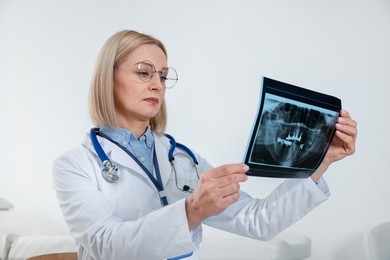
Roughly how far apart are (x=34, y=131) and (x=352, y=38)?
1.56 m

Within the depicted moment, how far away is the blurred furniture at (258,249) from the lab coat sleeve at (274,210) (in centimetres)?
53

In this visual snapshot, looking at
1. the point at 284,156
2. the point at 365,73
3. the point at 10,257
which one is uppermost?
the point at 365,73

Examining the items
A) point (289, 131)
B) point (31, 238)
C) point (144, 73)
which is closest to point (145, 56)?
point (144, 73)

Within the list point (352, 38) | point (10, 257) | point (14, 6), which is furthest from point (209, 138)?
point (14, 6)

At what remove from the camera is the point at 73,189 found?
0.95 meters

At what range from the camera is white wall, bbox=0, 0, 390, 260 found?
175cm

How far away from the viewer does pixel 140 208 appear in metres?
1.03

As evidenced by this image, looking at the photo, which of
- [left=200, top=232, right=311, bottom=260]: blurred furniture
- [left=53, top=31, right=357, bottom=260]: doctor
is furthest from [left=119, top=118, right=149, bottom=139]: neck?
[left=200, top=232, right=311, bottom=260]: blurred furniture

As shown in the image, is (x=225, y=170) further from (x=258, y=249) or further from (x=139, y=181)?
(x=258, y=249)

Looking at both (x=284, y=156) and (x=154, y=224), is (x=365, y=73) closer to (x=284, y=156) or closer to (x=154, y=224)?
(x=284, y=156)

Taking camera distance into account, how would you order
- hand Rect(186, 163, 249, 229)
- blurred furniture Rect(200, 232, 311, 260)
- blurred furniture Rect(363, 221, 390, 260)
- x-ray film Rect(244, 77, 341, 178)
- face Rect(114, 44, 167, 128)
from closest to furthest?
hand Rect(186, 163, 249, 229) < x-ray film Rect(244, 77, 341, 178) < face Rect(114, 44, 167, 128) < blurred furniture Rect(363, 221, 390, 260) < blurred furniture Rect(200, 232, 311, 260)

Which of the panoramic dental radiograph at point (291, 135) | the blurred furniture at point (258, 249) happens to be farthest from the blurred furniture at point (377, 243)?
the panoramic dental radiograph at point (291, 135)

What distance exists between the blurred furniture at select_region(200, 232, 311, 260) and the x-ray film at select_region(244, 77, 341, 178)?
76 cm

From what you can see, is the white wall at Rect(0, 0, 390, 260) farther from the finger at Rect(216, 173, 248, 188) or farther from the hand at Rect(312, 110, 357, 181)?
the finger at Rect(216, 173, 248, 188)
